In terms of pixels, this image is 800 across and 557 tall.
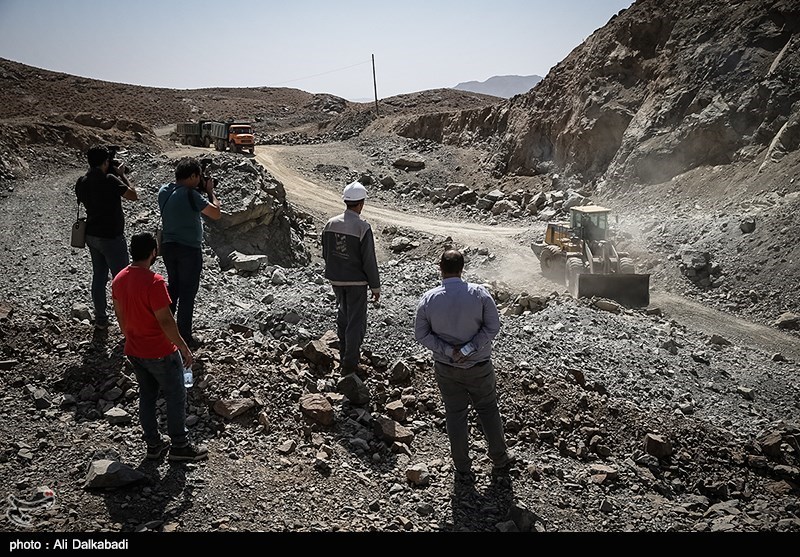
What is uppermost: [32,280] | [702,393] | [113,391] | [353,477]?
[32,280]

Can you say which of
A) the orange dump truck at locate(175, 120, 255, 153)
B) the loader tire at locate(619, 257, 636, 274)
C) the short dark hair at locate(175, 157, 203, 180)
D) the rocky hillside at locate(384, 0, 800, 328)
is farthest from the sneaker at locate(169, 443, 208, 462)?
the orange dump truck at locate(175, 120, 255, 153)

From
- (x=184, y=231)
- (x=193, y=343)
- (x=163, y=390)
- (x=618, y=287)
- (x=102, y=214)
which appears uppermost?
(x=102, y=214)

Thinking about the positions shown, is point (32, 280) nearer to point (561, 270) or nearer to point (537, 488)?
point (537, 488)

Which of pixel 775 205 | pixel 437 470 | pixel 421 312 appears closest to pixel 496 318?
pixel 421 312

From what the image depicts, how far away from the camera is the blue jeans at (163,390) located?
4.16 metres

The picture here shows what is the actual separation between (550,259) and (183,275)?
1065cm

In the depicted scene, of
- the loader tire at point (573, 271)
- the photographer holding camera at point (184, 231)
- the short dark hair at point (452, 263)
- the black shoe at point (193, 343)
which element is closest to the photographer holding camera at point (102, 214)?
the photographer holding camera at point (184, 231)

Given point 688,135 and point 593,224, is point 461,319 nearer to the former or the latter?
point 593,224

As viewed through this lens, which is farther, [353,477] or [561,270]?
[561,270]

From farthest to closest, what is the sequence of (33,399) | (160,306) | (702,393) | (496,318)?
1. (702,393)
2. (33,399)
3. (496,318)
4. (160,306)

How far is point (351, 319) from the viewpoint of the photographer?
5746 millimetres

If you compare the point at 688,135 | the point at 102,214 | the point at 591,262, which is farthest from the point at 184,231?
the point at 688,135

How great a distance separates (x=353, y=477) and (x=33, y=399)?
2.82 metres

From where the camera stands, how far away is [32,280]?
307 inches
